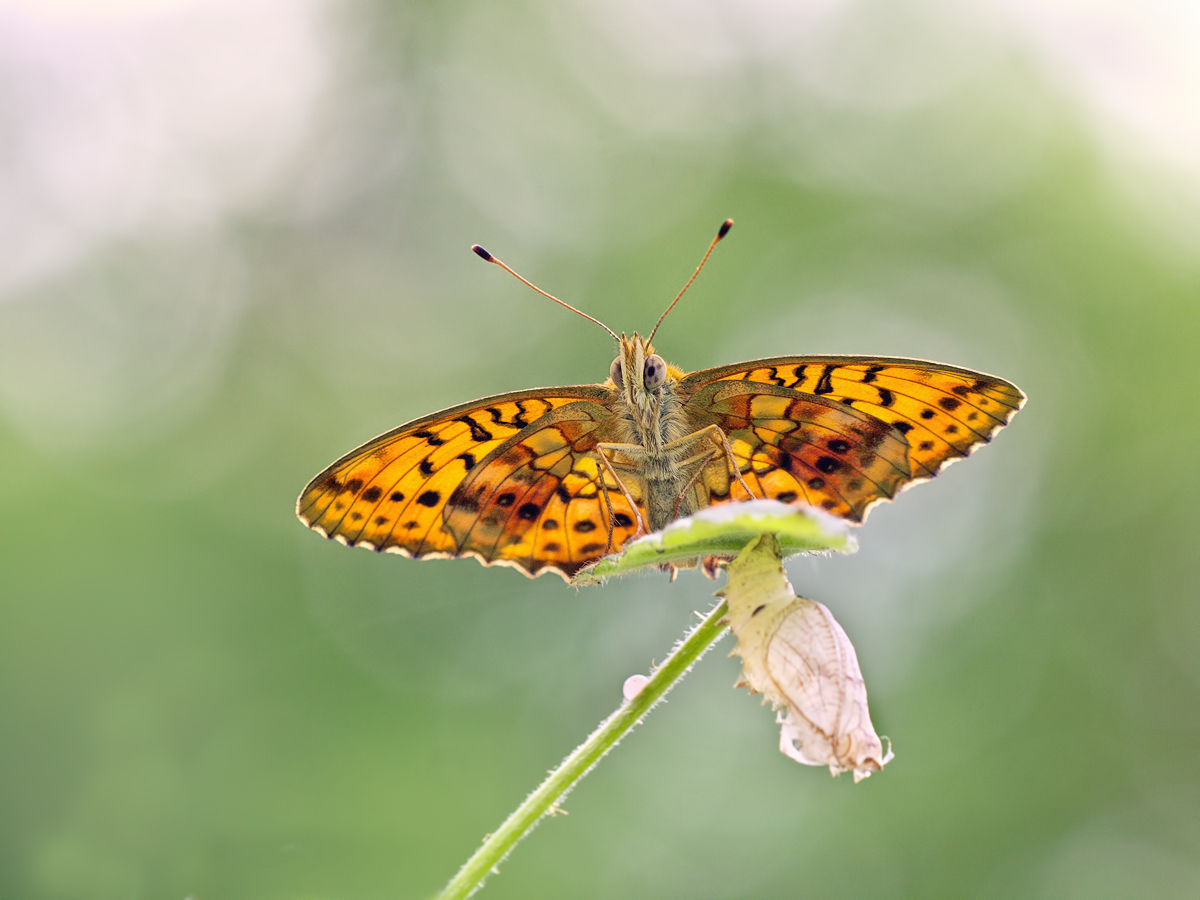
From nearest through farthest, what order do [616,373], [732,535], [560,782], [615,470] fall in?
1. [560,782]
2. [732,535]
3. [615,470]
4. [616,373]

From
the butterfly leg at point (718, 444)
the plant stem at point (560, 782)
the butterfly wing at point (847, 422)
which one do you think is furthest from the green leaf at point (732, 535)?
the butterfly wing at point (847, 422)

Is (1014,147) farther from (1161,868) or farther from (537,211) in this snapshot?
(1161,868)

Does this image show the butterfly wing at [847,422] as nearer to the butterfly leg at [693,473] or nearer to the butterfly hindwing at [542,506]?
the butterfly leg at [693,473]

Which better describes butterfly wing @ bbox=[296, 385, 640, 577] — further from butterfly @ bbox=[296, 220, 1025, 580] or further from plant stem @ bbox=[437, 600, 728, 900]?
plant stem @ bbox=[437, 600, 728, 900]

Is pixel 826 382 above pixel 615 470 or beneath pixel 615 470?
above

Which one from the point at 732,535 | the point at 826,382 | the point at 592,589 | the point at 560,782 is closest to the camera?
the point at 560,782

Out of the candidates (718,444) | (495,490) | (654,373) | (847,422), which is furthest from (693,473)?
(495,490)

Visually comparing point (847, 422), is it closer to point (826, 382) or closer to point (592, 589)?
point (826, 382)
